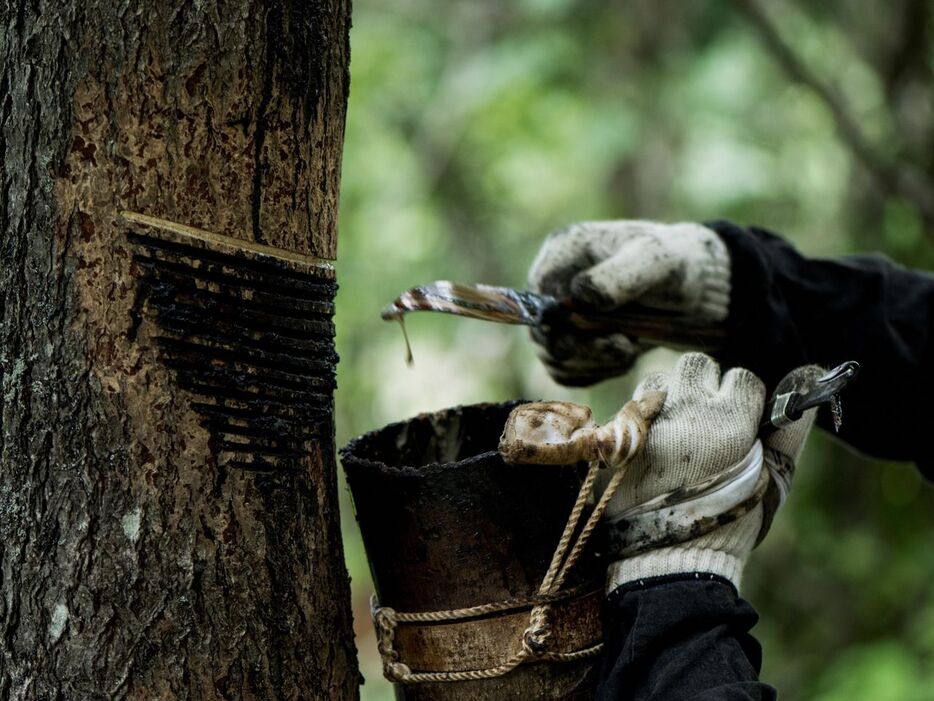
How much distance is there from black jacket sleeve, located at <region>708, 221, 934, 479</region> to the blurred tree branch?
8.55 feet

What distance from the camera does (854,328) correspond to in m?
2.06

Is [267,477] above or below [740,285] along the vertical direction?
below

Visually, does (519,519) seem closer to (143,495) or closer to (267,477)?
(267,477)

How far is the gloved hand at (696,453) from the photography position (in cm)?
126

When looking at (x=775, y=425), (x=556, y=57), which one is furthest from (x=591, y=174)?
(x=775, y=425)

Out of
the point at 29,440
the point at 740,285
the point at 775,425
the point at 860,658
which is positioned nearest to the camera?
the point at 29,440

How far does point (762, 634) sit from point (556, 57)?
338cm

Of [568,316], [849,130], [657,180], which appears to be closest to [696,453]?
[568,316]

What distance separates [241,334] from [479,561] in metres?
0.41

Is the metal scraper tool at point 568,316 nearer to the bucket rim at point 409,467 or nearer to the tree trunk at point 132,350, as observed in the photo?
the bucket rim at point 409,467

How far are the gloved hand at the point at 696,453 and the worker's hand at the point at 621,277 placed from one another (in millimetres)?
540

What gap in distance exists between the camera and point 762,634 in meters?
5.34

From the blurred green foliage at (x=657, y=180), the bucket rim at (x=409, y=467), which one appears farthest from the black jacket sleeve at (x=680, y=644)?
the blurred green foliage at (x=657, y=180)

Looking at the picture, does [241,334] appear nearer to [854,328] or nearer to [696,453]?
[696,453]
